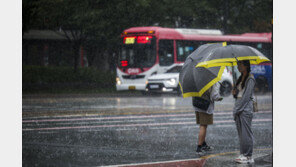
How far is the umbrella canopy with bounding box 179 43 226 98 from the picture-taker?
28.2 ft

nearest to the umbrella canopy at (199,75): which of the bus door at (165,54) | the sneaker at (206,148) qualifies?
the sneaker at (206,148)

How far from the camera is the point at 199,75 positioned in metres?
8.90

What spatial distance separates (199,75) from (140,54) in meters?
20.3

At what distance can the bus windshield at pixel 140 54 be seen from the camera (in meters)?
28.9

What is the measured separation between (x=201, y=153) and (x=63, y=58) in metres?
44.4

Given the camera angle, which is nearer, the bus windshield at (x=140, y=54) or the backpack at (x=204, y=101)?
the backpack at (x=204, y=101)

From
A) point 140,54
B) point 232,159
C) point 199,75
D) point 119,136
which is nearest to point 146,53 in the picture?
point 140,54

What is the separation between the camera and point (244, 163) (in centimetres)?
806

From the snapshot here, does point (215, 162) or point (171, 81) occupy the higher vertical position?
point (171, 81)

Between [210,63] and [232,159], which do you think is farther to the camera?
[232,159]

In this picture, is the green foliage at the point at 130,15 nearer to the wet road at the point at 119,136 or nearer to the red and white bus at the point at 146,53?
the red and white bus at the point at 146,53

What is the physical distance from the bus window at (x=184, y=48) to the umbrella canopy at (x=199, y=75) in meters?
20.2

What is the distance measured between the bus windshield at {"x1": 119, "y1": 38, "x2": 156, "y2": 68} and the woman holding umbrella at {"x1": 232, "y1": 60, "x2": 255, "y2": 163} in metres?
20.7

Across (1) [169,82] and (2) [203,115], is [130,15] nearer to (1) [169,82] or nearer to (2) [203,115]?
(1) [169,82]
